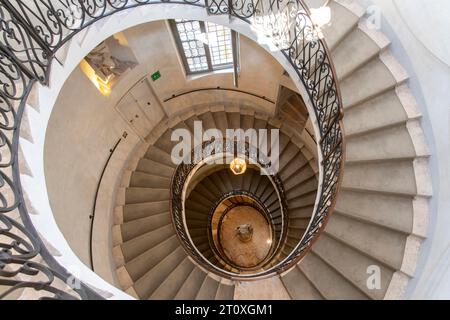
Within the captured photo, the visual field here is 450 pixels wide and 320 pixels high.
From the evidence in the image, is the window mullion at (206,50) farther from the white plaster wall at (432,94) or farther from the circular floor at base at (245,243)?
the circular floor at base at (245,243)

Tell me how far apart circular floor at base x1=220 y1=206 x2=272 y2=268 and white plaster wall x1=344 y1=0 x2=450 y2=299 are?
8163mm

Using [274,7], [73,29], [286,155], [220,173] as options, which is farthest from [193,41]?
[220,173]

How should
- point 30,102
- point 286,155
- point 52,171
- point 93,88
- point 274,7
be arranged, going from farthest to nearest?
1. point 286,155
2. point 93,88
3. point 274,7
4. point 52,171
5. point 30,102

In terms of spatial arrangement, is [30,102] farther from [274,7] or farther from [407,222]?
[407,222]

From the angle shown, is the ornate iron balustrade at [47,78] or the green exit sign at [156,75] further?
the green exit sign at [156,75]

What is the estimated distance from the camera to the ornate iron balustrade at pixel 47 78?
2.97 metres

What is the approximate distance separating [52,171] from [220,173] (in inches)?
292

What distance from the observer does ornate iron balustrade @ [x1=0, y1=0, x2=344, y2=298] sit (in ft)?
9.75

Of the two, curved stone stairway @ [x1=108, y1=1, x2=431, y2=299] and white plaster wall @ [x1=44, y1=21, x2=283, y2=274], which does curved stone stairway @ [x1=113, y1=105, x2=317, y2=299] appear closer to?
white plaster wall @ [x1=44, y1=21, x2=283, y2=274]

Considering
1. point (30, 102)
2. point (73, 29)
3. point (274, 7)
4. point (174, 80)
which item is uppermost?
point (274, 7)

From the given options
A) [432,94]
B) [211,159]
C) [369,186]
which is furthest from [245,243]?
[432,94]

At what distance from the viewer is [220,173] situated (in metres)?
12.6

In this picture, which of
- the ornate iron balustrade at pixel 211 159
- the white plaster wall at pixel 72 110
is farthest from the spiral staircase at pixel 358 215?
the ornate iron balustrade at pixel 211 159

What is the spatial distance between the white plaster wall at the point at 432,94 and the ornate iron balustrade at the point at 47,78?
1.41 meters
